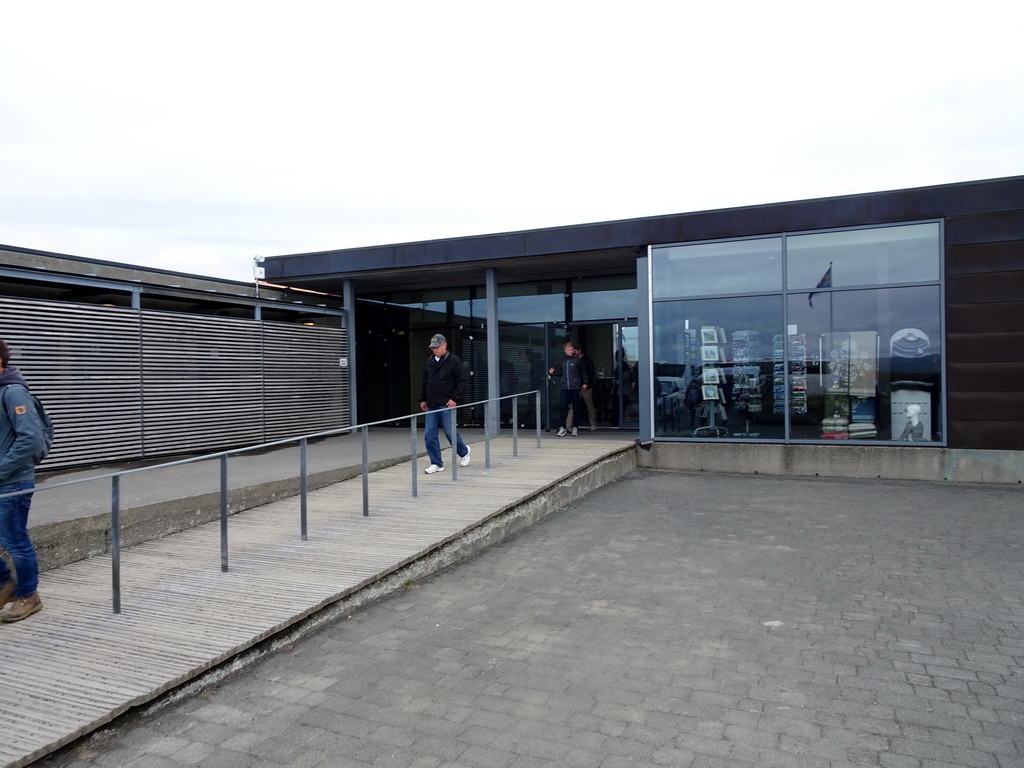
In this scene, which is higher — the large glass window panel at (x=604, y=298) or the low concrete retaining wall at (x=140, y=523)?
the large glass window panel at (x=604, y=298)

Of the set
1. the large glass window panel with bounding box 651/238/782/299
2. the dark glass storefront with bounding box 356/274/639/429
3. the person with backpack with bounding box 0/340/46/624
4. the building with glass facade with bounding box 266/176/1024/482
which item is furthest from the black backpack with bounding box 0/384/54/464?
the large glass window panel with bounding box 651/238/782/299

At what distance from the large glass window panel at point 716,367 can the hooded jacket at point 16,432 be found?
28.4ft

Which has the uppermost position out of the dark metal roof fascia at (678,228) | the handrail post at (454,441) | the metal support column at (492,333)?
the dark metal roof fascia at (678,228)

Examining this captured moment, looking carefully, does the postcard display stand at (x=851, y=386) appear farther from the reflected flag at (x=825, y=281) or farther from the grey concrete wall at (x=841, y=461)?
the reflected flag at (x=825, y=281)

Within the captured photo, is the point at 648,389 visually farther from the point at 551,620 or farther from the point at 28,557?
the point at 28,557

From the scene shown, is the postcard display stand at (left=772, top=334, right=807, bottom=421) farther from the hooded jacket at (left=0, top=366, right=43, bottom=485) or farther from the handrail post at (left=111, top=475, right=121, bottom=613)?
the hooded jacket at (left=0, top=366, right=43, bottom=485)

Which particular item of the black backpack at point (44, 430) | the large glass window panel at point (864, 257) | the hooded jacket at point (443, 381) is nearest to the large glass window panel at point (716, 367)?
the large glass window panel at point (864, 257)

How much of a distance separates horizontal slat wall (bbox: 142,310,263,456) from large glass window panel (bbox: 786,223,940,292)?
819 centimetres

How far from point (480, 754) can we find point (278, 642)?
5.78ft

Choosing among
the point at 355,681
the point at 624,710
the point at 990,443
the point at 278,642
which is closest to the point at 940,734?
the point at 624,710

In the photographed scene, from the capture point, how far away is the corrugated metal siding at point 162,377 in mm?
8781

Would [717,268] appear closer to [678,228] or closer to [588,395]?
[678,228]

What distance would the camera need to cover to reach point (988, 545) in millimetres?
6547

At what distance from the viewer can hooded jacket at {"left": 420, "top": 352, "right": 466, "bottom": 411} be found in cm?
905
